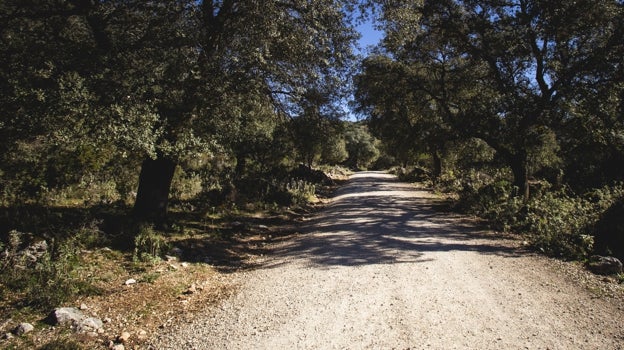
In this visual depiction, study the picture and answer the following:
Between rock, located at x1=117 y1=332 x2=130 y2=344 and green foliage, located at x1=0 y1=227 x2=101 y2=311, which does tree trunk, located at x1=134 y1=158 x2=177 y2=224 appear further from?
rock, located at x1=117 y1=332 x2=130 y2=344

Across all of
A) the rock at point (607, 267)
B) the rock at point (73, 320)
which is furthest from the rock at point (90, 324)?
the rock at point (607, 267)

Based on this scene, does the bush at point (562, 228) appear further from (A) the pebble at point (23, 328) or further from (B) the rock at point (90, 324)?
(A) the pebble at point (23, 328)

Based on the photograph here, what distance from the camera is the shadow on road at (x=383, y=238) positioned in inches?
304

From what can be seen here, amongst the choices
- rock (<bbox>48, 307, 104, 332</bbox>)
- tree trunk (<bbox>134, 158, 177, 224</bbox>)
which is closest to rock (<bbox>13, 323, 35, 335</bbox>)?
rock (<bbox>48, 307, 104, 332</bbox>)

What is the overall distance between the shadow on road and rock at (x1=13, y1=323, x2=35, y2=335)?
Answer: 4664 millimetres

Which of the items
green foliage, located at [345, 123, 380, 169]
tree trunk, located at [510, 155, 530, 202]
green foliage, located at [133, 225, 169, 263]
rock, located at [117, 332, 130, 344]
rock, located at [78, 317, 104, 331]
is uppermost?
green foliage, located at [345, 123, 380, 169]

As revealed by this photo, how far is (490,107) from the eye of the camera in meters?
13.2

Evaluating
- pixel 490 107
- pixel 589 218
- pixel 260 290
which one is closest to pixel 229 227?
pixel 260 290

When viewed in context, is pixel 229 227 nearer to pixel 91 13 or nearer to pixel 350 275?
pixel 350 275

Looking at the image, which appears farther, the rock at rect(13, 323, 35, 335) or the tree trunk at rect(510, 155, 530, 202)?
the tree trunk at rect(510, 155, 530, 202)

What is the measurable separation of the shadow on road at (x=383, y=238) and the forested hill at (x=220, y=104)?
1.33 metres

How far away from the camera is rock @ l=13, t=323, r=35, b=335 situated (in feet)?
13.8

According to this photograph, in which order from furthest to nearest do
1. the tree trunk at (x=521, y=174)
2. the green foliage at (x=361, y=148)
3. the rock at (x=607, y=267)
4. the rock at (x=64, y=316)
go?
the green foliage at (x=361, y=148)
the tree trunk at (x=521, y=174)
the rock at (x=607, y=267)
the rock at (x=64, y=316)

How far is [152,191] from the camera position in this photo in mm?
9016
